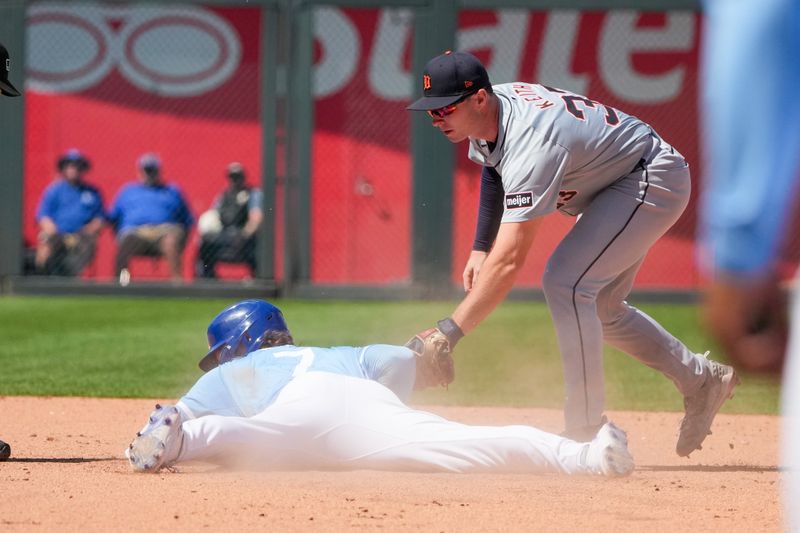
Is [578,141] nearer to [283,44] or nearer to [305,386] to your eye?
[305,386]

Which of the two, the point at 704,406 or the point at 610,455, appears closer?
the point at 610,455

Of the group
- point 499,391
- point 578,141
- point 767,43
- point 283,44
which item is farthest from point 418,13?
point 767,43

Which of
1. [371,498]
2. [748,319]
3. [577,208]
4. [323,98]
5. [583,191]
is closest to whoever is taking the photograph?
[748,319]

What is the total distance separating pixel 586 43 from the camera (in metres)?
13.6

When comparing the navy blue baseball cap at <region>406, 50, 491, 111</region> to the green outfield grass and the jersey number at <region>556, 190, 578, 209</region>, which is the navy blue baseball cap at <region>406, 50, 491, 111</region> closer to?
the jersey number at <region>556, 190, 578, 209</region>

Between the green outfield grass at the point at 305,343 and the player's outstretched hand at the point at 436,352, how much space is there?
211cm

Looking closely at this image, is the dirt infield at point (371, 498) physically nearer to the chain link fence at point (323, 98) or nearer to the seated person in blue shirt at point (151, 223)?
the seated person in blue shirt at point (151, 223)

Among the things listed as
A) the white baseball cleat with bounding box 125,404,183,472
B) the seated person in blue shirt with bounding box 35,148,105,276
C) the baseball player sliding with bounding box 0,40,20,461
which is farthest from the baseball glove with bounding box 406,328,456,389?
the seated person in blue shirt with bounding box 35,148,105,276

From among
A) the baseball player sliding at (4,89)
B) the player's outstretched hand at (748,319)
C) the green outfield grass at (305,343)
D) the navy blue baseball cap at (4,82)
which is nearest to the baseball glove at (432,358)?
the baseball player sliding at (4,89)

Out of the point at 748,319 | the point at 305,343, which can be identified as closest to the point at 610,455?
the point at 748,319

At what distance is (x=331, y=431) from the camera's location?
4.23 meters

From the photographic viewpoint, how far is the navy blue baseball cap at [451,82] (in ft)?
14.6

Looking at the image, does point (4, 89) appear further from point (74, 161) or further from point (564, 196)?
point (74, 161)

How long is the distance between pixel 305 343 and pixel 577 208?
4.32m
